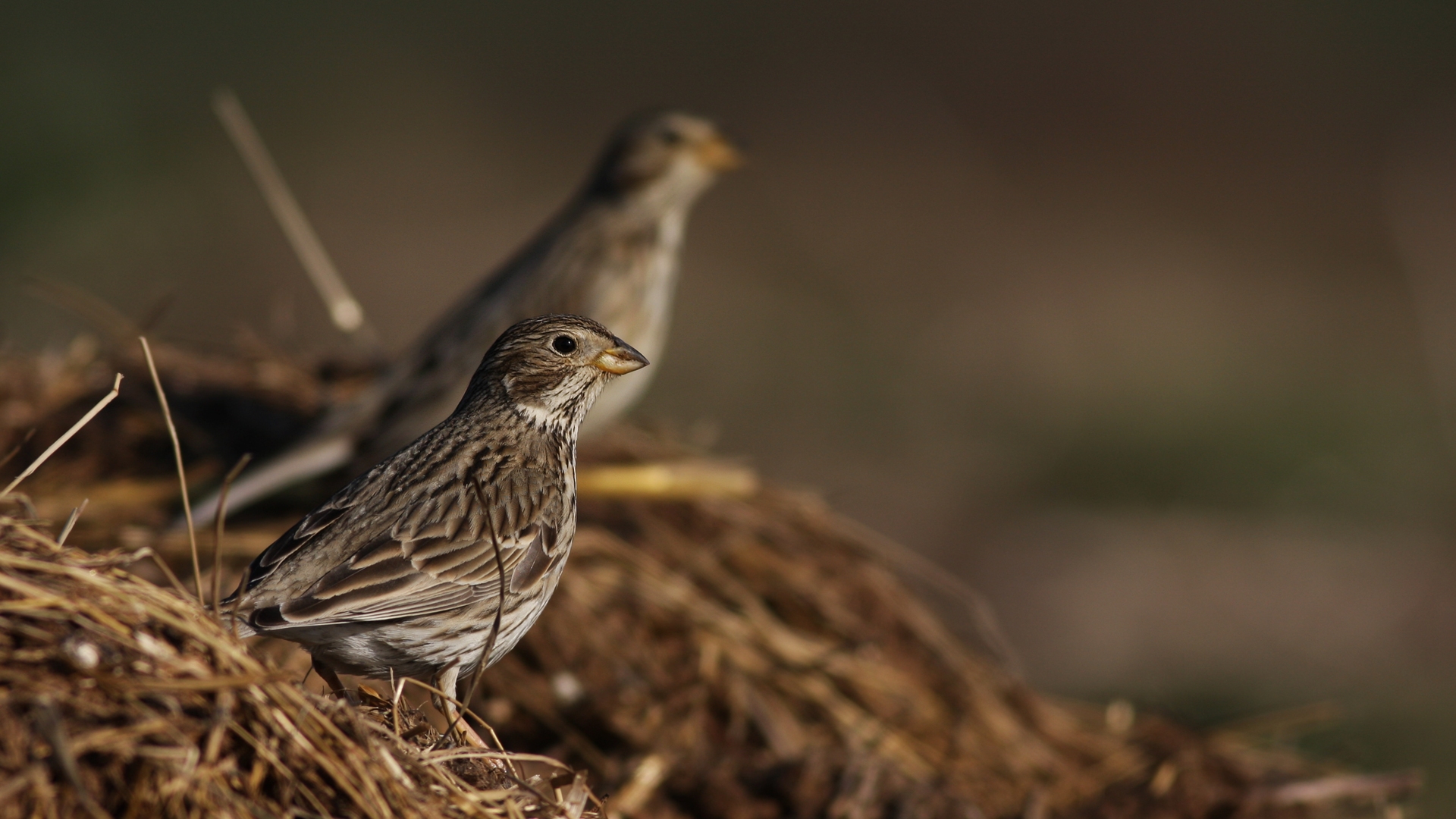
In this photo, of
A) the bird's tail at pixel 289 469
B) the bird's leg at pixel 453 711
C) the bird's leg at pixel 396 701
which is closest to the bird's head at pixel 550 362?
the bird's leg at pixel 453 711

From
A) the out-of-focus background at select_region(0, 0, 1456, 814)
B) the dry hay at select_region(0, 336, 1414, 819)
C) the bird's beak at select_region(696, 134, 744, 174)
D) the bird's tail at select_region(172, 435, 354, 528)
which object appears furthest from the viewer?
the out-of-focus background at select_region(0, 0, 1456, 814)

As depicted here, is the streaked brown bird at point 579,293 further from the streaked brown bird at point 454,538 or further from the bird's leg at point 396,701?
the bird's leg at point 396,701

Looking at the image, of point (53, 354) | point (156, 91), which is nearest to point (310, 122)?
point (156, 91)

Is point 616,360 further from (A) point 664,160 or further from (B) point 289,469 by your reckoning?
(A) point 664,160

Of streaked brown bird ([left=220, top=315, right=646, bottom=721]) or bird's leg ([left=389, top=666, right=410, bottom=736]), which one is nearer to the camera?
bird's leg ([left=389, top=666, right=410, bottom=736])

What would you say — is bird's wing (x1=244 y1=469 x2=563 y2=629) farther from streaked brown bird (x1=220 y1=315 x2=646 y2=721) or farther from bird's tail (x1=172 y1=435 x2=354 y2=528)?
bird's tail (x1=172 y1=435 x2=354 y2=528)

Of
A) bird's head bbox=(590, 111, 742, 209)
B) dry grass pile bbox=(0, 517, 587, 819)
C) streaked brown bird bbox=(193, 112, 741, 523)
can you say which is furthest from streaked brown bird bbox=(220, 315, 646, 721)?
bird's head bbox=(590, 111, 742, 209)

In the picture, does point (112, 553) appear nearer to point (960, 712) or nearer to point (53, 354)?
point (960, 712)
